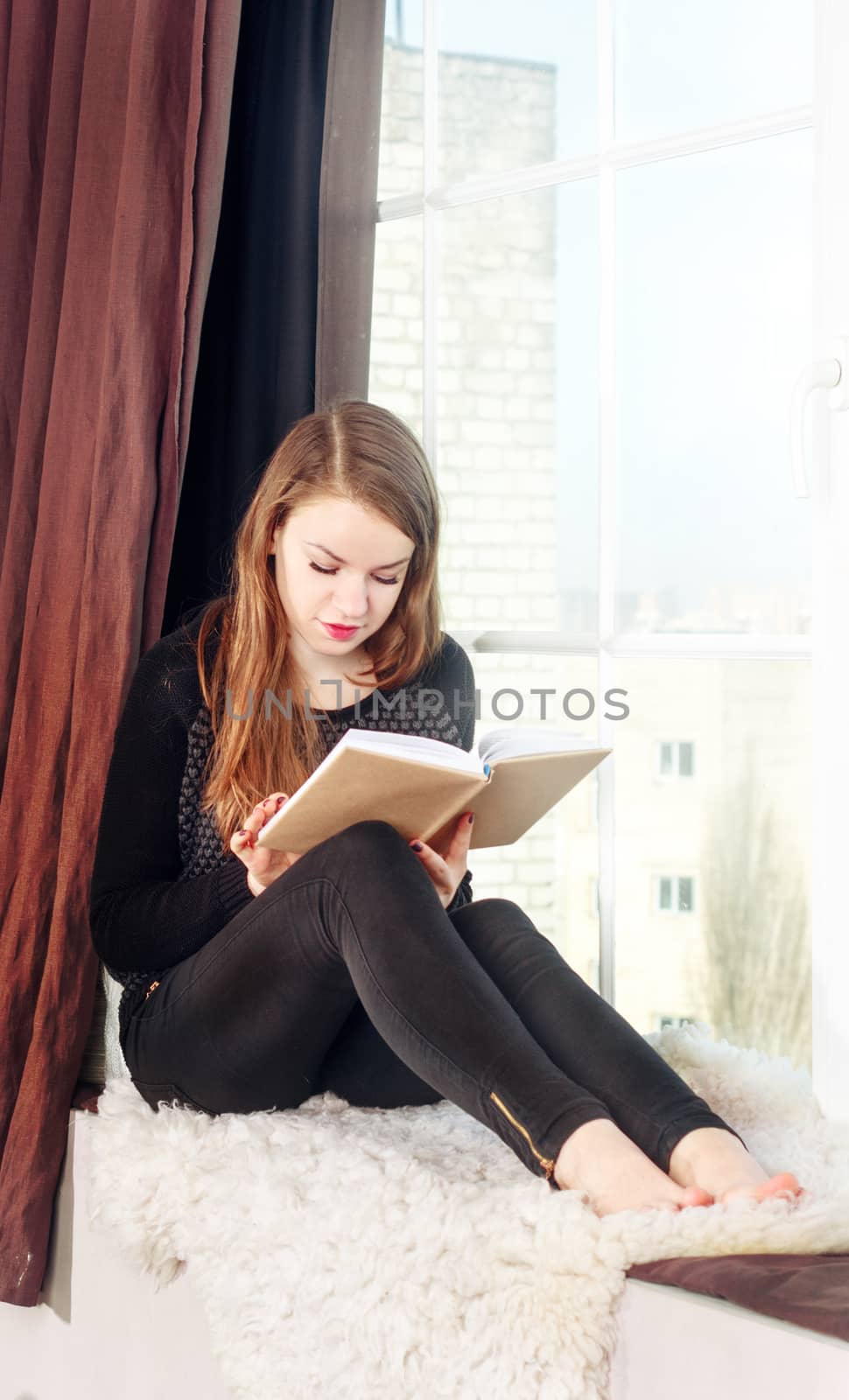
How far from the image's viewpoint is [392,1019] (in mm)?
1268

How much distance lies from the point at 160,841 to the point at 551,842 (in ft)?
2.24

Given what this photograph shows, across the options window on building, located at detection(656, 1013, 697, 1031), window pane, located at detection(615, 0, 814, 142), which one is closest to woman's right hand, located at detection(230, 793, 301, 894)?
window on building, located at detection(656, 1013, 697, 1031)

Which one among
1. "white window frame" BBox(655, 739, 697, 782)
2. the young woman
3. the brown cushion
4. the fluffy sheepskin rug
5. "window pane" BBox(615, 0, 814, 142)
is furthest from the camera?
"white window frame" BBox(655, 739, 697, 782)

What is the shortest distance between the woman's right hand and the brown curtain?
1.24ft

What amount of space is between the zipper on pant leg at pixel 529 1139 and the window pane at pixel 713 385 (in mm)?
880

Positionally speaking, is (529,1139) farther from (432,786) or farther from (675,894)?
(675,894)

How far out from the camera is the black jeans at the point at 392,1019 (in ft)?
3.98

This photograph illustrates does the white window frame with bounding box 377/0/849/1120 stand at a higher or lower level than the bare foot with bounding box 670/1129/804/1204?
higher

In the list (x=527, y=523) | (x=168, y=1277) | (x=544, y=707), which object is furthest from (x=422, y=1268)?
(x=527, y=523)

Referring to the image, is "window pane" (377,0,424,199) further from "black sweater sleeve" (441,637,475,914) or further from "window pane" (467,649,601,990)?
"black sweater sleeve" (441,637,475,914)

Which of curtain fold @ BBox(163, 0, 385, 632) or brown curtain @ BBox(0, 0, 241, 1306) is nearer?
brown curtain @ BBox(0, 0, 241, 1306)

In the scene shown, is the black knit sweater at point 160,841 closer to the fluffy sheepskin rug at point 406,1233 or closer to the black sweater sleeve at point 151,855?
the black sweater sleeve at point 151,855

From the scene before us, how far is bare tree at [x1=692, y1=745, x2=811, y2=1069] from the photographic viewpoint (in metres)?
1.81

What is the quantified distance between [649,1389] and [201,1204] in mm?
530
